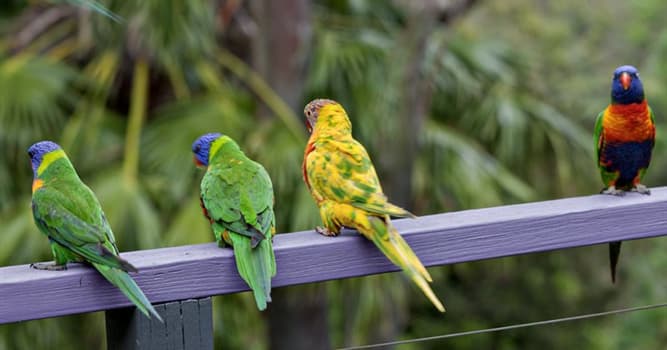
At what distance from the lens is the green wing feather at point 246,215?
55.1 inches

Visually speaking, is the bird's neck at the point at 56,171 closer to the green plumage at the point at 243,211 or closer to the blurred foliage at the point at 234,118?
the green plumage at the point at 243,211

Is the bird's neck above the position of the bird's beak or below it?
below

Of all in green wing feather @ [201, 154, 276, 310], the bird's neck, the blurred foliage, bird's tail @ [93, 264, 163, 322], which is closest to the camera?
bird's tail @ [93, 264, 163, 322]

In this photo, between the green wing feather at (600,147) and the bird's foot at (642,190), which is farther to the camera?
the green wing feather at (600,147)

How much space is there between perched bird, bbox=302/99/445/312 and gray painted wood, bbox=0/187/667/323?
4 centimetres

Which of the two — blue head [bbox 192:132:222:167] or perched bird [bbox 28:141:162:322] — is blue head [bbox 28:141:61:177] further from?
blue head [bbox 192:132:222:167]

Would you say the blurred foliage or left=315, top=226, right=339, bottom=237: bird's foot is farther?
the blurred foliage

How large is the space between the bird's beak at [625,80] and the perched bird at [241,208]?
99cm

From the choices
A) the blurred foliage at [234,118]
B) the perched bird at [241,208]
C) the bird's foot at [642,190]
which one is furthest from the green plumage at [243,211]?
the blurred foliage at [234,118]

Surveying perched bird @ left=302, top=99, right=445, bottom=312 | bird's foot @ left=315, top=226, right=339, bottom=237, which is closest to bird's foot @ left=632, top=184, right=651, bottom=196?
perched bird @ left=302, top=99, right=445, bottom=312

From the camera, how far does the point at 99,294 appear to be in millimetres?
1345

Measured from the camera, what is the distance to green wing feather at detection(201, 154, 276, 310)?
1.40 metres

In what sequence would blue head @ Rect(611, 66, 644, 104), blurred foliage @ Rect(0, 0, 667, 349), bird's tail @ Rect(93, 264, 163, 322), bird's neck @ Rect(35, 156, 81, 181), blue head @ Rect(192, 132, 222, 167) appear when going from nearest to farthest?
bird's tail @ Rect(93, 264, 163, 322) < bird's neck @ Rect(35, 156, 81, 181) < blue head @ Rect(192, 132, 222, 167) < blue head @ Rect(611, 66, 644, 104) < blurred foliage @ Rect(0, 0, 667, 349)

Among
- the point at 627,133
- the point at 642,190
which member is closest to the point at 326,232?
the point at 642,190
